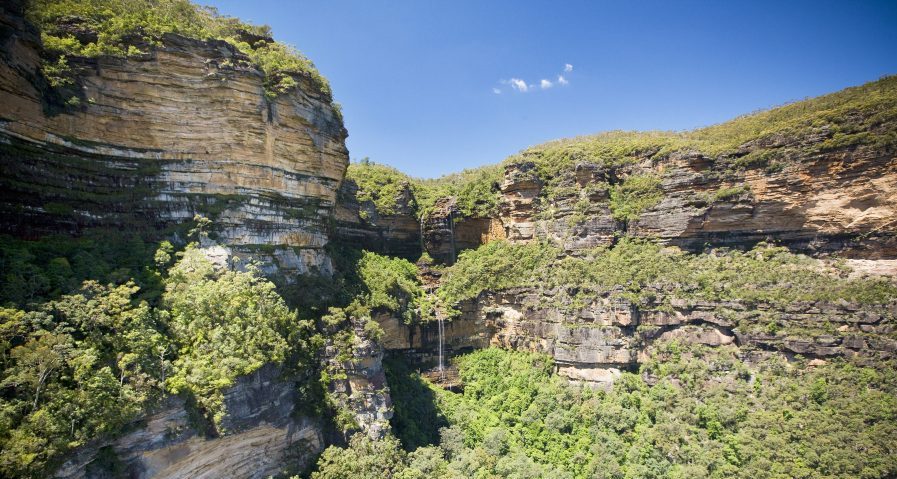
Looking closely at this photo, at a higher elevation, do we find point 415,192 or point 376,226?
point 415,192

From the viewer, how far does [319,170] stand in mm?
26375

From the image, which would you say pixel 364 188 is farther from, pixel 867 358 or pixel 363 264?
pixel 867 358

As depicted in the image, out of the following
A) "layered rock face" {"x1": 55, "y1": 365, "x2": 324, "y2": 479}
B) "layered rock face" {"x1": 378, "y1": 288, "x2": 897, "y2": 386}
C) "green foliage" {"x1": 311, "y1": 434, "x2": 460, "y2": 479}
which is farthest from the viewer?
"layered rock face" {"x1": 378, "y1": 288, "x2": 897, "y2": 386}

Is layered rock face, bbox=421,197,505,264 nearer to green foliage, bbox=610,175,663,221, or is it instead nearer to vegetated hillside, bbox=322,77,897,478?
vegetated hillside, bbox=322,77,897,478

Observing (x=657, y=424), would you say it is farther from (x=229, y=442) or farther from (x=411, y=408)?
(x=229, y=442)

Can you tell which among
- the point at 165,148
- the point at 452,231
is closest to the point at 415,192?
the point at 452,231

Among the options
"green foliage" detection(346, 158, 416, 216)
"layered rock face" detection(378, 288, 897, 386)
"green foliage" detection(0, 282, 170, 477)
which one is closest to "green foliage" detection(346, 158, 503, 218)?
"green foliage" detection(346, 158, 416, 216)

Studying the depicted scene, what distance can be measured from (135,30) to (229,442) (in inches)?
766

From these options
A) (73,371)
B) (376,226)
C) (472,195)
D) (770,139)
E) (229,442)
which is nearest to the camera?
(73,371)

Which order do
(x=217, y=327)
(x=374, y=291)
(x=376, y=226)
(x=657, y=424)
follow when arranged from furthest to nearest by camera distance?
(x=376, y=226)
(x=374, y=291)
(x=657, y=424)
(x=217, y=327)

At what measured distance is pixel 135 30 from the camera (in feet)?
64.5

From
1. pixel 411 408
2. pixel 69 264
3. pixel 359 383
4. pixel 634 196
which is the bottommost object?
pixel 411 408

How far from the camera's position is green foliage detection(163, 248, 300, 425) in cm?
1750

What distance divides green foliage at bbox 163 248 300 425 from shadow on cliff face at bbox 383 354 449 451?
32.2ft
